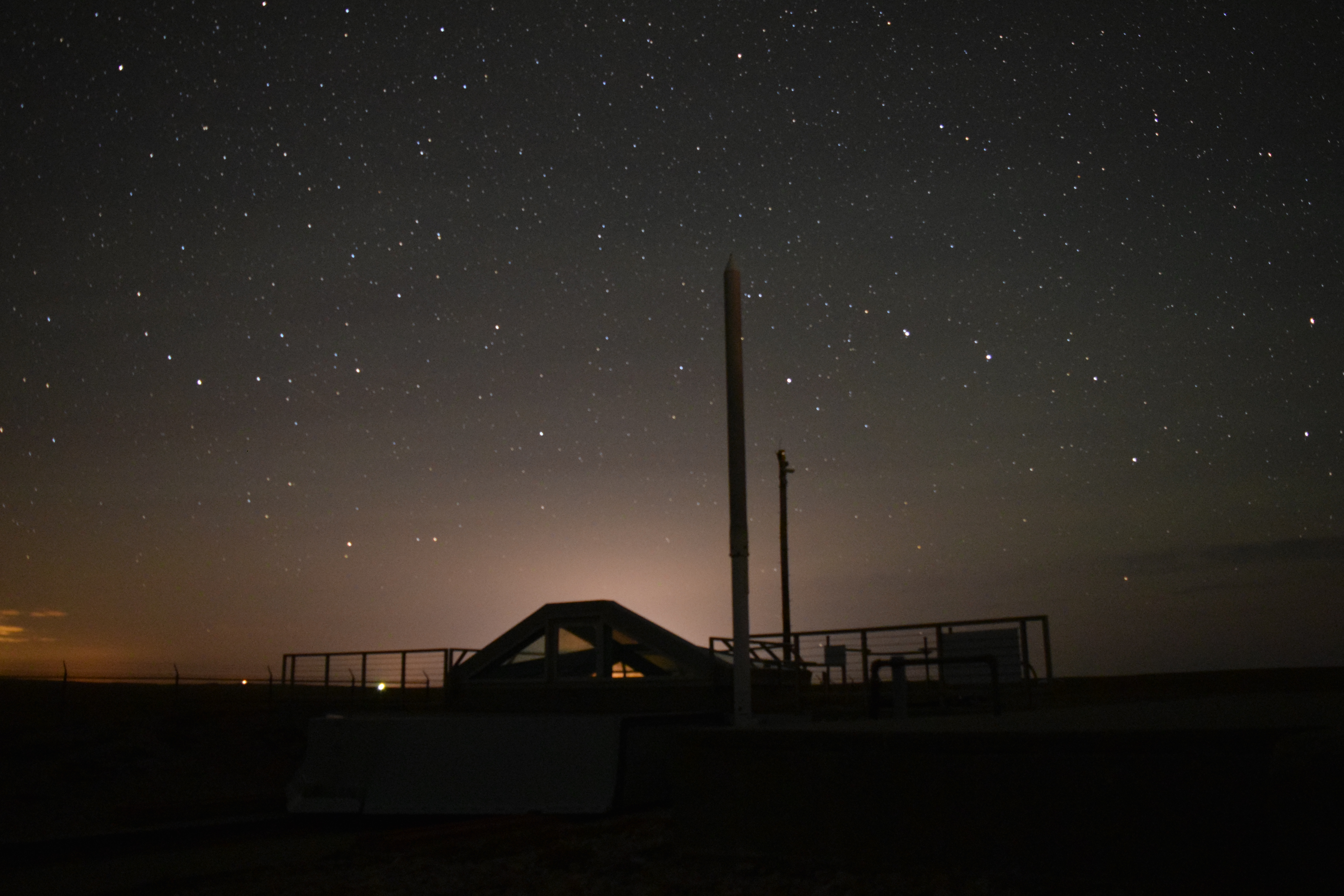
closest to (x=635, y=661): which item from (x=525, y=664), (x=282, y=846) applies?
(x=525, y=664)

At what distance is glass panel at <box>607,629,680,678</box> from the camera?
1812 cm

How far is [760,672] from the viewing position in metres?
18.4

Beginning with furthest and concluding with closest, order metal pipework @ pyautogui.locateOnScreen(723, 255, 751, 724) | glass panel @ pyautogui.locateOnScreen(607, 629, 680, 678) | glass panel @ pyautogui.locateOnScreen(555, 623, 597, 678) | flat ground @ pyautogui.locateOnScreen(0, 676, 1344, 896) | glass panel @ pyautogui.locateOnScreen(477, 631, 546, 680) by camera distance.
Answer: glass panel @ pyautogui.locateOnScreen(477, 631, 546, 680), glass panel @ pyautogui.locateOnScreen(555, 623, 597, 678), glass panel @ pyautogui.locateOnScreen(607, 629, 680, 678), metal pipework @ pyautogui.locateOnScreen(723, 255, 751, 724), flat ground @ pyautogui.locateOnScreen(0, 676, 1344, 896)

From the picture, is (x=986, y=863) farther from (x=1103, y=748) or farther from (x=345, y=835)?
(x=345, y=835)

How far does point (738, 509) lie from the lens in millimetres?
11125

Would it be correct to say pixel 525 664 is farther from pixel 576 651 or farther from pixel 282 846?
pixel 282 846

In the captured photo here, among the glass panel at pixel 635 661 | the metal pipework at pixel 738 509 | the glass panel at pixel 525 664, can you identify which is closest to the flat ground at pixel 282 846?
the metal pipework at pixel 738 509

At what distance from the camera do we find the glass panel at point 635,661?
18.1 metres

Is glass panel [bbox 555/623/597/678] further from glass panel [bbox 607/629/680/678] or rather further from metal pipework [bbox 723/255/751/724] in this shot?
metal pipework [bbox 723/255/751/724]

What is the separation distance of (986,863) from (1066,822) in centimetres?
56

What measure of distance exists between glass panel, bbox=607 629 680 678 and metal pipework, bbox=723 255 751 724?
6737mm

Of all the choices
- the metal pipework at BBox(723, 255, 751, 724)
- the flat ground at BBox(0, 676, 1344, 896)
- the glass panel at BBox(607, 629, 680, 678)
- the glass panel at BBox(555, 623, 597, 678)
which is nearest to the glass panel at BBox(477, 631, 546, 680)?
the glass panel at BBox(555, 623, 597, 678)

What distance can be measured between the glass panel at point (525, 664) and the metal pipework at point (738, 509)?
8628 millimetres

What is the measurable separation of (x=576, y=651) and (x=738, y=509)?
8945 millimetres
